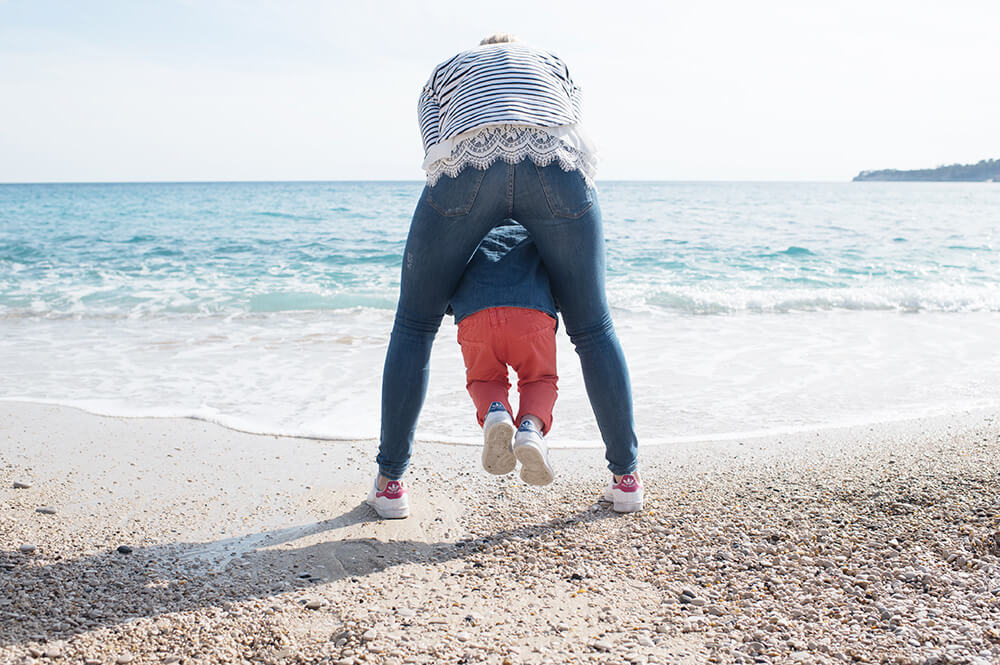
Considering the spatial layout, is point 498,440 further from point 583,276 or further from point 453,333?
point 453,333

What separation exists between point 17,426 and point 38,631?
2.51m

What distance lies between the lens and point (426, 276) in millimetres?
2600

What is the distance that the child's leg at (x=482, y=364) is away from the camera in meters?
2.59

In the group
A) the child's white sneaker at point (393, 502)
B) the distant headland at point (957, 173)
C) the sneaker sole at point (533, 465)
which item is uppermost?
the distant headland at point (957, 173)

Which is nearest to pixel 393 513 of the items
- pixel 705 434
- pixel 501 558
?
pixel 501 558

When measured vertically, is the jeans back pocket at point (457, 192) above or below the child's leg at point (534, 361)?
above

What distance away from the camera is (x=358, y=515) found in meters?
2.95

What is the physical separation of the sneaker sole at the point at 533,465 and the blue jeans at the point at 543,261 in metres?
0.46

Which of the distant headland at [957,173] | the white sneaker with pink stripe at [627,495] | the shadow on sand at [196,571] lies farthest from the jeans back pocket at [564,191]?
the distant headland at [957,173]

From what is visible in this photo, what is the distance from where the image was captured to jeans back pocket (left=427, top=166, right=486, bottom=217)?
8.05 feet

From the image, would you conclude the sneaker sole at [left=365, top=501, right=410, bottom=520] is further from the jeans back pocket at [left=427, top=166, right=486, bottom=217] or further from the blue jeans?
the jeans back pocket at [left=427, top=166, right=486, bottom=217]

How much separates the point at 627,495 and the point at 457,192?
4.37ft

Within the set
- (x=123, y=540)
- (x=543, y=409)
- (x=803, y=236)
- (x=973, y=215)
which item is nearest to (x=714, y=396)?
(x=543, y=409)

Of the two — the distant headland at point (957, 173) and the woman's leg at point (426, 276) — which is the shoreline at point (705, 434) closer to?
the woman's leg at point (426, 276)
